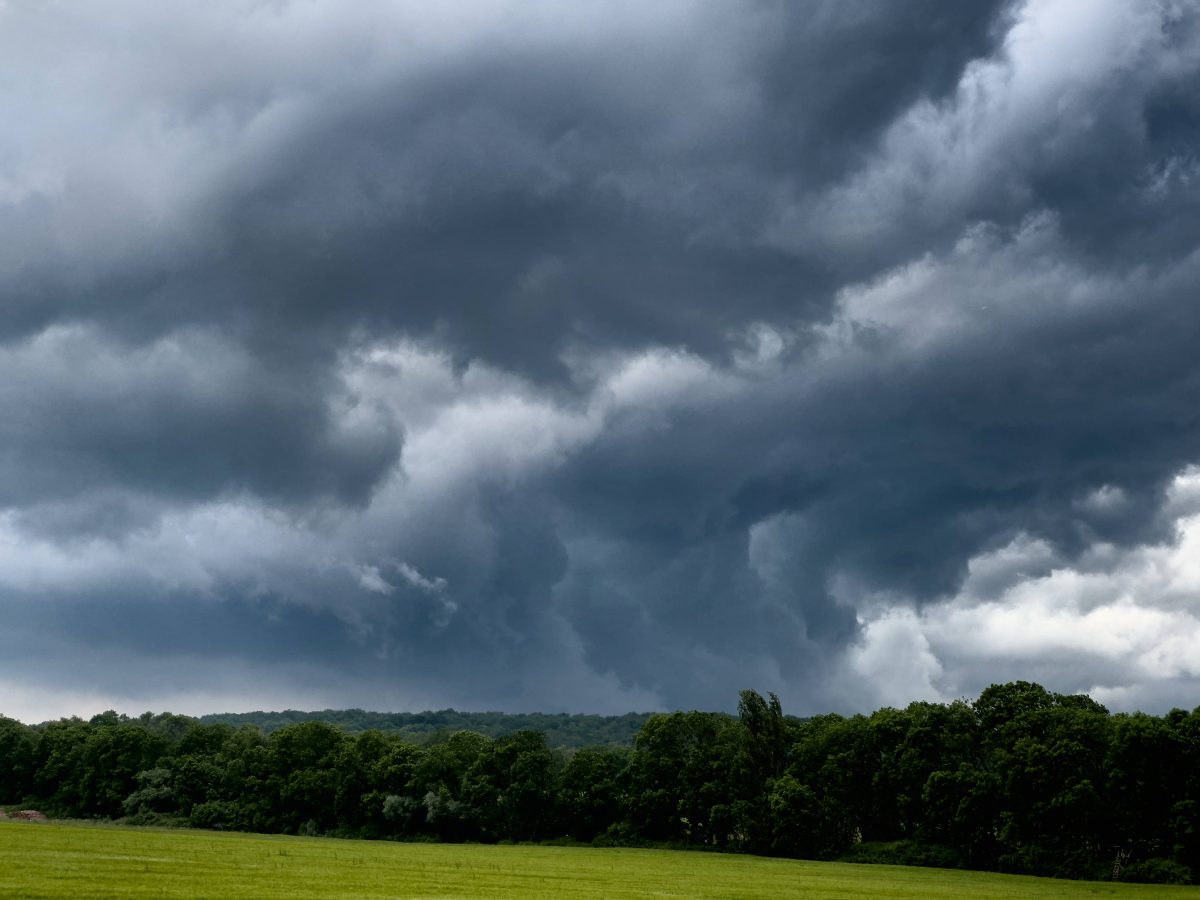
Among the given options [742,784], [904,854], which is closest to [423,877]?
[904,854]

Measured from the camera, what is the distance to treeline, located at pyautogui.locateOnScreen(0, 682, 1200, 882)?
92438 mm

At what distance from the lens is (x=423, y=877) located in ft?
183

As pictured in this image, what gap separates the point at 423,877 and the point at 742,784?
242ft

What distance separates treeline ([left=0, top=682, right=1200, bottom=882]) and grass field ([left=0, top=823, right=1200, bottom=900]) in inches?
401

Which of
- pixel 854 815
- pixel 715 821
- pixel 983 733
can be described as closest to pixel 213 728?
pixel 715 821

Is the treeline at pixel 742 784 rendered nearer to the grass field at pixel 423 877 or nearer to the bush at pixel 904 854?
the bush at pixel 904 854

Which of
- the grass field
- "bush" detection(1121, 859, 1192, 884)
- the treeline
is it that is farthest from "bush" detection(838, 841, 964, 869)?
"bush" detection(1121, 859, 1192, 884)

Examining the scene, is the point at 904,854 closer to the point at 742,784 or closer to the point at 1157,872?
the point at 742,784

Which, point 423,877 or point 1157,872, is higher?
point 423,877

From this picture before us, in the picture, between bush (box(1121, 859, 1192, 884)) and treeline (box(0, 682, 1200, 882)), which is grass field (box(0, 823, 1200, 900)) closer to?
bush (box(1121, 859, 1192, 884))

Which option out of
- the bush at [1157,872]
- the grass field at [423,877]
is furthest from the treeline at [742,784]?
the grass field at [423,877]

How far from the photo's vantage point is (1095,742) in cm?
9606

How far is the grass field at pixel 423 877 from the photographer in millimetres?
40750

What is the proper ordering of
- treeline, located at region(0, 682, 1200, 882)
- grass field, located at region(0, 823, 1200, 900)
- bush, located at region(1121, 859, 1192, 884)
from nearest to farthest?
grass field, located at region(0, 823, 1200, 900)
bush, located at region(1121, 859, 1192, 884)
treeline, located at region(0, 682, 1200, 882)
